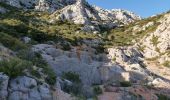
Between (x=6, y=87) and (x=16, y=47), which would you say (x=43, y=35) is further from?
(x=6, y=87)

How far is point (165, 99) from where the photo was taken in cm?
3912

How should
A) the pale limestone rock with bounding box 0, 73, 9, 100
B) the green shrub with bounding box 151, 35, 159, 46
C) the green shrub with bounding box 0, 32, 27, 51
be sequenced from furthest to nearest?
1. the green shrub with bounding box 151, 35, 159, 46
2. the green shrub with bounding box 0, 32, 27, 51
3. the pale limestone rock with bounding box 0, 73, 9, 100

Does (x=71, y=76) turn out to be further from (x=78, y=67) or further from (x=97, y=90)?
(x=78, y=67)

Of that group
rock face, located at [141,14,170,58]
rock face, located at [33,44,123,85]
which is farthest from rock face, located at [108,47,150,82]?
rock face, located at [33,44,123,85]

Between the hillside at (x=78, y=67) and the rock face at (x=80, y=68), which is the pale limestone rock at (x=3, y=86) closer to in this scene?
the hillside at (x=78, y=67)

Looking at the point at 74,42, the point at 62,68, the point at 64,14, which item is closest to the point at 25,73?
the point at 62,68

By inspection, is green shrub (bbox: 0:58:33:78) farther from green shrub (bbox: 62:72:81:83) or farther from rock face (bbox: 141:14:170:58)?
rock face (bbox: 141:14:170:58)

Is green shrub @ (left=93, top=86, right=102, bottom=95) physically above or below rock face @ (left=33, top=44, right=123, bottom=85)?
below

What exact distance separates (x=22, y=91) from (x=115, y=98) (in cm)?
1293

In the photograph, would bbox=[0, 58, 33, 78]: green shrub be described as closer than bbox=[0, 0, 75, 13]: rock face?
Yes

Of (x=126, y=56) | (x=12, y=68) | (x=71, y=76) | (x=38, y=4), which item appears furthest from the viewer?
(x=38, y=4)

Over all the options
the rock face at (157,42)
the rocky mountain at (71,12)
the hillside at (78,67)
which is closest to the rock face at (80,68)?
the hillside at (78,67)

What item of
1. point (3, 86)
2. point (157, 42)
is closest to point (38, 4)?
point (157, 42)

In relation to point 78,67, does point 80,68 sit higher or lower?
lower
